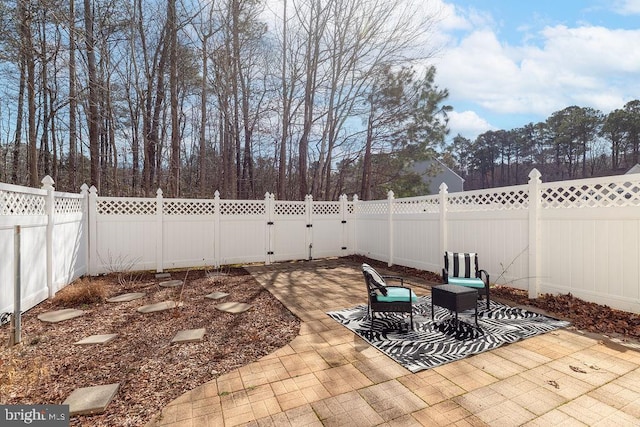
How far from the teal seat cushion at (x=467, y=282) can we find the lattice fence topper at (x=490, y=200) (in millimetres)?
1572

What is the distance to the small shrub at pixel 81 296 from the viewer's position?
4.36 metres

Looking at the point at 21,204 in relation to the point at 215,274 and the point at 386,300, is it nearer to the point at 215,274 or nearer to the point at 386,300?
the point at 215,274

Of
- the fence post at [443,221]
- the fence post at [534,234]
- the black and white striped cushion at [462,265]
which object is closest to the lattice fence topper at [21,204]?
the black and white striped cushion at [462,265]

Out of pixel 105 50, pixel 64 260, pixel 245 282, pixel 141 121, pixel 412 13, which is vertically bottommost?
pixel 245 282

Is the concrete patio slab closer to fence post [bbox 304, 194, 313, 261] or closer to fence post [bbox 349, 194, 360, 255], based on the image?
fence post [bbox 304, 194, 313, 261]

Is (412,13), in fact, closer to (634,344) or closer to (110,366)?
(634,344)

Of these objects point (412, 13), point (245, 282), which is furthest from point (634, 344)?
point (412, 13)

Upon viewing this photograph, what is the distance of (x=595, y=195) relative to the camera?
13.1ft

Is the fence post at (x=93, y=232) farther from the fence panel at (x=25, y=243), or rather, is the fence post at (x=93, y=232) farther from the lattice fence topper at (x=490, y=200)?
the lattice fence topper at (x=490, y=200)

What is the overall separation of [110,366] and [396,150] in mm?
10921

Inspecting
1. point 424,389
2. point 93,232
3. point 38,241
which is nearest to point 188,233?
point 93,232

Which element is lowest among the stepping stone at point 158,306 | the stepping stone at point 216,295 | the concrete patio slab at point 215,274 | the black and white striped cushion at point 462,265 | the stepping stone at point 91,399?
the concrete patio slab at point 215,274

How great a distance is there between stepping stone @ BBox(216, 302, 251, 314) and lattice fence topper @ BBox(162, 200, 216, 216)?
11.6 feet

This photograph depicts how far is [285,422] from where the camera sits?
1.87 m
